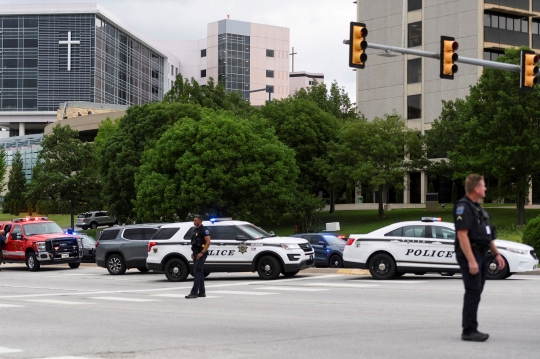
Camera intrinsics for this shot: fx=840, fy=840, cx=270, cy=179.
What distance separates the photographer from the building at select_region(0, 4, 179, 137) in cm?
12069

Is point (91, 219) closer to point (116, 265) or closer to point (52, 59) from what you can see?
point (52, 59)

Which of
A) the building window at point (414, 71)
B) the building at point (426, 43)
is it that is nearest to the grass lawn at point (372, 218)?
the building at point (426, 43)

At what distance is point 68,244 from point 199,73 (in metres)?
121

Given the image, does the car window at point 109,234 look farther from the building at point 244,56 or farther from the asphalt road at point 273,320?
the building at point 244,56

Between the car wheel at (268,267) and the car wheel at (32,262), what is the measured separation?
12510mm

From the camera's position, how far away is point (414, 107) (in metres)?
75.3

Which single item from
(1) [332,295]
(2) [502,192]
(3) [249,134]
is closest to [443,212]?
(2) [502,192]

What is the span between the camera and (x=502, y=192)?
54594 millimetres

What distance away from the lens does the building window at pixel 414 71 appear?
74.4m

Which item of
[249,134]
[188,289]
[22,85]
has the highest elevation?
[22,85]

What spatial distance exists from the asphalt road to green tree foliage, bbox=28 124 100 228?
44358mm

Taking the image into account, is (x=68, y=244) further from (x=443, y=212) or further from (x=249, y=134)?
(x=443, y=212)

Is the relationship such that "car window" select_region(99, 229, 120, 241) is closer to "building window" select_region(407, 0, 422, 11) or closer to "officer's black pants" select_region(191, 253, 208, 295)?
"officer's black pants" select_region(191, 253, 208, 295)

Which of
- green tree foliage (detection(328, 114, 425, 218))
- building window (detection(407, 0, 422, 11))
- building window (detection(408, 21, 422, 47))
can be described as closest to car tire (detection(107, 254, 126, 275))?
green tree foliage (detection(328, 114, 425, 218))
